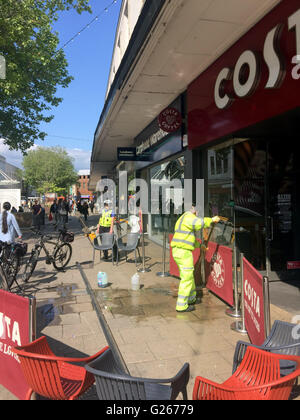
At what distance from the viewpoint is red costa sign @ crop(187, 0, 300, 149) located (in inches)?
169

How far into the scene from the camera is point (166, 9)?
4.65 meters

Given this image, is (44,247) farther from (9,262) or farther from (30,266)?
(9,262)

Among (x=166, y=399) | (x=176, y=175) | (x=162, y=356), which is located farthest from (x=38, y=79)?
(x=166, y=399)

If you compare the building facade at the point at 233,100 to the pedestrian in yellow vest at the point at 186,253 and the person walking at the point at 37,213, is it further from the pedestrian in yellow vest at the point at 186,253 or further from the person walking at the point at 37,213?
the person walking at the point at 37,213

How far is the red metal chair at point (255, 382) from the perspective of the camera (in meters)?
1.89

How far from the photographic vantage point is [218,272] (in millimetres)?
5727

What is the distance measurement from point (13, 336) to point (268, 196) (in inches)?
224

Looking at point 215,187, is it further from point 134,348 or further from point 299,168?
point 134,348

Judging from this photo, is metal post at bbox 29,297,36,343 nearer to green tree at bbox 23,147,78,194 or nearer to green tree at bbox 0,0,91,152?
green tree at bbox 0,0,91,152

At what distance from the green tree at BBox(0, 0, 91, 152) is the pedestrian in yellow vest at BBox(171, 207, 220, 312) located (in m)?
9.99

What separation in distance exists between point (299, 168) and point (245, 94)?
2577 mm

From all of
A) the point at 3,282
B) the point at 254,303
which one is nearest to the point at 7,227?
the point at 3,282

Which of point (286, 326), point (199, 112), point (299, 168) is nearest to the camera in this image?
point (286, 326)

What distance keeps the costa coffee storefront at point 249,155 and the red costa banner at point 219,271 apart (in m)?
1.56
